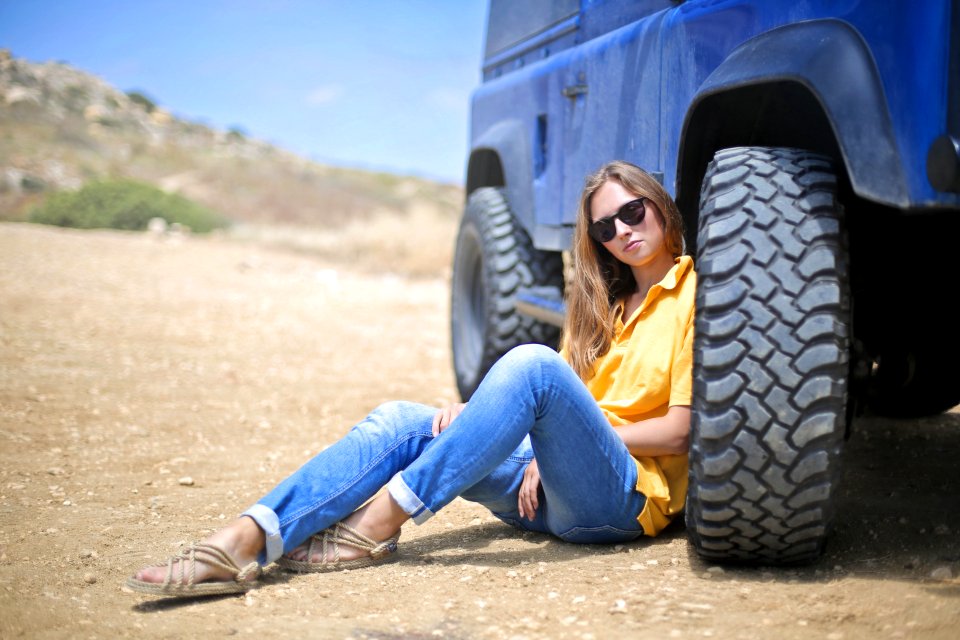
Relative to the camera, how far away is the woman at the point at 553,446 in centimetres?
256

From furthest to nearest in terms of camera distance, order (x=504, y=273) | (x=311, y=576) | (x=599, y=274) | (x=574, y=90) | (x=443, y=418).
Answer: (x=504, y=273), (x=574, y=90), (x=599, y=274), (x=443, y=418), (x=311, y=576)

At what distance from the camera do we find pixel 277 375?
21.3 ft

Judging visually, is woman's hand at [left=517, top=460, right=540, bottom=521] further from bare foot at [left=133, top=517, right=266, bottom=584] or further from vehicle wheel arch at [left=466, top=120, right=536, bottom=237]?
vehicle wheel arch at [left=466, top=120, right=536, bottom=237]

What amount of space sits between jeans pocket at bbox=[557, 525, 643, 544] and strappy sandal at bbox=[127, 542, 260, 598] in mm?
853

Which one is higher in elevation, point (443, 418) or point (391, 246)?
point (391, 246)

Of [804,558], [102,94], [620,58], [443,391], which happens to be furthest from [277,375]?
[102,94]

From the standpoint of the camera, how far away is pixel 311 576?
2699 millimetres

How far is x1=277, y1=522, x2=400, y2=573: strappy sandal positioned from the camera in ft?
8.89

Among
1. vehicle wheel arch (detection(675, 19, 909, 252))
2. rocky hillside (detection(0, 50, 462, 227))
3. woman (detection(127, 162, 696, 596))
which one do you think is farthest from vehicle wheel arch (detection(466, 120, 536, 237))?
rocky hillside (detection(0, 50, 462, 227))

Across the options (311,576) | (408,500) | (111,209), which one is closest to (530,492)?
(408,500)

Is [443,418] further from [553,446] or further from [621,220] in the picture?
[621,220]

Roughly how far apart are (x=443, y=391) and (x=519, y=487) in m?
3.08

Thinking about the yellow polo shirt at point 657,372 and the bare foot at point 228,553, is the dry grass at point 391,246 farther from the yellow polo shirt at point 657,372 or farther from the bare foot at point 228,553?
the bare foot at point 228,553

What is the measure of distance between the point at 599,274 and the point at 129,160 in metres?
30.5
